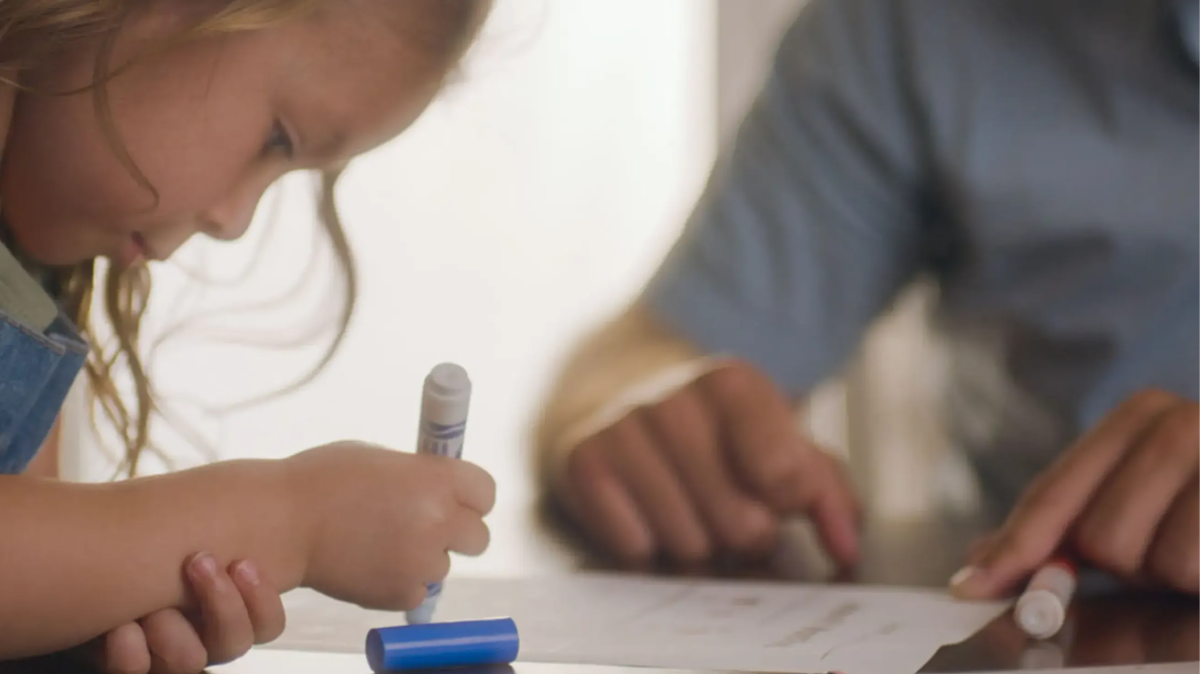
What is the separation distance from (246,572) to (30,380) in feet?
0.72

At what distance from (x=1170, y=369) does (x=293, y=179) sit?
3.93 feet

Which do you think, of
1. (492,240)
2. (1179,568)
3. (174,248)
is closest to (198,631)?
(174,248)

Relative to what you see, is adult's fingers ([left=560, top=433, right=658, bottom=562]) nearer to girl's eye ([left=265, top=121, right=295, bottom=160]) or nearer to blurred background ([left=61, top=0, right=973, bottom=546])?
girl's eye ([left=265, top=121, right=295, bottom=160])

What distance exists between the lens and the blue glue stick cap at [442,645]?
427mm

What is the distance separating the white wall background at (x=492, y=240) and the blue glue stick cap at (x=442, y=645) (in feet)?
4.09

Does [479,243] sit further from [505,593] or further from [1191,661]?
[1191,661]

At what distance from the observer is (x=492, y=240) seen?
1.75 m

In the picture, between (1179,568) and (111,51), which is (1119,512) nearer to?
(1179,568)

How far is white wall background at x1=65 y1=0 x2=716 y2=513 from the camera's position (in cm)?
171

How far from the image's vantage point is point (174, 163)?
622 mm

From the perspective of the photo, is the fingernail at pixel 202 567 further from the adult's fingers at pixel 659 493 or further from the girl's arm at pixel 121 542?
the adult's fingers at pixel 659 493

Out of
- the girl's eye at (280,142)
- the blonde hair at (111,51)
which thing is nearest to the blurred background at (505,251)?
the blonde hair at (111,51)

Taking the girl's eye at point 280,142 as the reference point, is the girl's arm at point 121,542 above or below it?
below

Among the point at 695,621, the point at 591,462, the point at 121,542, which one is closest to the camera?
the point at 121,542
